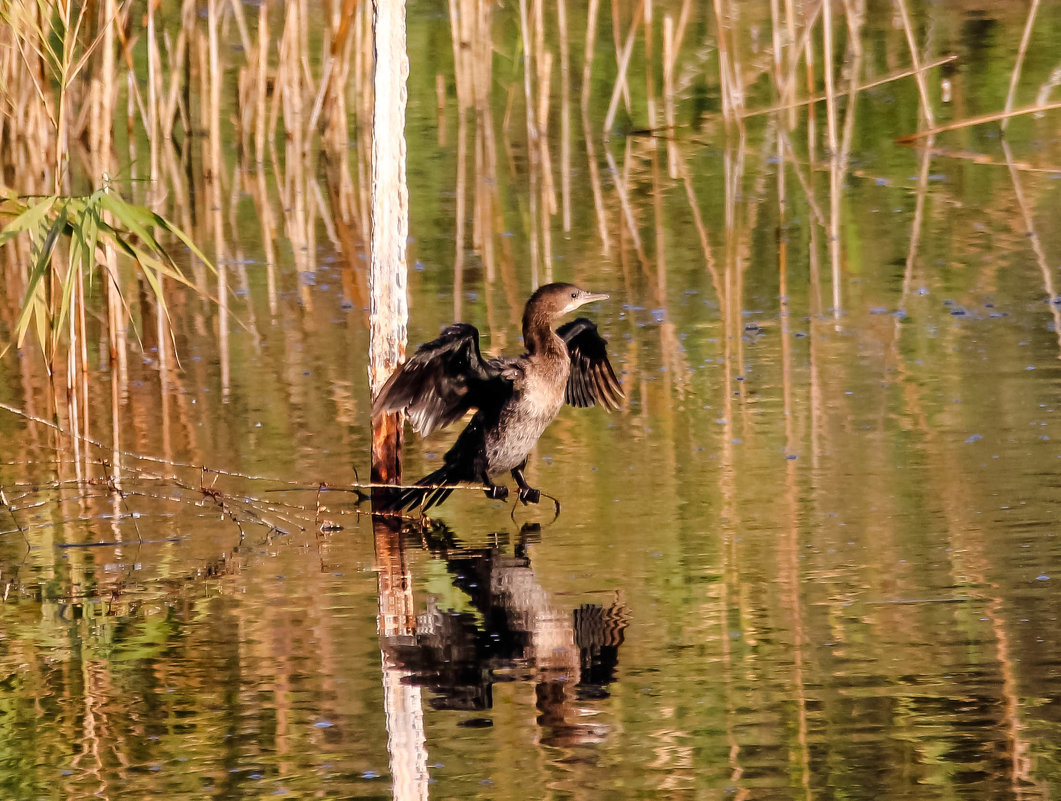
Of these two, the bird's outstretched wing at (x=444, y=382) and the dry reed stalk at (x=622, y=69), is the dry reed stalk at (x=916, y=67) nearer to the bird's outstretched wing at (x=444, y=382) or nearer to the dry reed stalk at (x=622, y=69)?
the dry reed stalk at (x=622, y=69)

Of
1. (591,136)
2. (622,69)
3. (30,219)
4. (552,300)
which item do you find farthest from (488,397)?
(591,136)

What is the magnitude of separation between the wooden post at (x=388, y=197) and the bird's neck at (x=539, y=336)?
0.58 m

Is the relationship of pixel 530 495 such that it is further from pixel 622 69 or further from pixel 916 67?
pixel 622 69

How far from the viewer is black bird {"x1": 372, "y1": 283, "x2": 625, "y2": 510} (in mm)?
7000

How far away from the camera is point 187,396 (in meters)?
9.46

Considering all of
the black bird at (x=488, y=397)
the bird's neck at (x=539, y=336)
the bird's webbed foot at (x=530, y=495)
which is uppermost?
the bird's neck at (x=539, y=336)

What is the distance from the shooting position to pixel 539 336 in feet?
24.5

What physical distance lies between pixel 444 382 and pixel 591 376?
3.75 ft

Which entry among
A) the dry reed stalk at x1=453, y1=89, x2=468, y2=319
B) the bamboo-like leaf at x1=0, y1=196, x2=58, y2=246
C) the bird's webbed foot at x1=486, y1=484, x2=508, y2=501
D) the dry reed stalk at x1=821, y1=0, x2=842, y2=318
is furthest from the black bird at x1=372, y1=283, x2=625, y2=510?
the dry reed stalk at x1=821, y1=0, x2=842, y2=318

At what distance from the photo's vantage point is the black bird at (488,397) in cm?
700

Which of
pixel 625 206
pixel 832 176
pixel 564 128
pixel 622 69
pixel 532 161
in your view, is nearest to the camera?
pixel 625 206

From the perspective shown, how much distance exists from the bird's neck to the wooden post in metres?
0.58

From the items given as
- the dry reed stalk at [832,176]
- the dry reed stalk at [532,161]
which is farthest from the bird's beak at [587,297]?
the dry reed stalk at [532,161]

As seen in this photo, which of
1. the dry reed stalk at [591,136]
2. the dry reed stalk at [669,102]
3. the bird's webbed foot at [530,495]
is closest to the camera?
the bird's webbed foot at [530,495]
